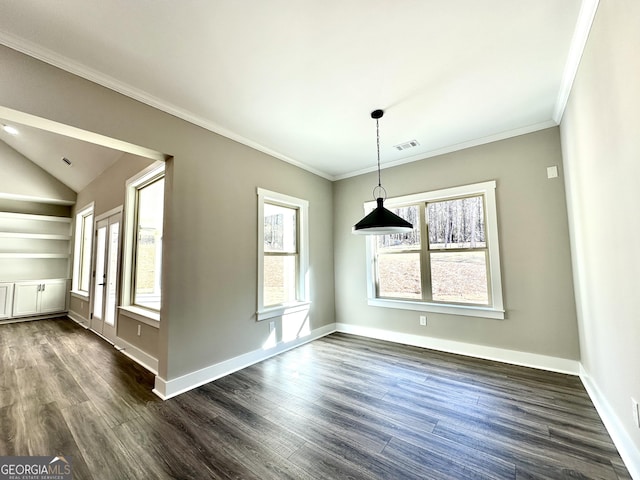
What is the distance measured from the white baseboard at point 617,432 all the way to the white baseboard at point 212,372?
3.31 meters

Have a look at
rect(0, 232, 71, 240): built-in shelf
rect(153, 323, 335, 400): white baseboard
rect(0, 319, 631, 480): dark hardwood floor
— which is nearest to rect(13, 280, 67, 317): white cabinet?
rect(0, 232, 71, 240): built-in shelf

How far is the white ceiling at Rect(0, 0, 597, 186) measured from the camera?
5.65ft

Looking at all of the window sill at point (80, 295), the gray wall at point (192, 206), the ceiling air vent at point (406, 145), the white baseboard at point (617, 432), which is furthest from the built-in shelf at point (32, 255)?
the white baseboard at point (617, 432)

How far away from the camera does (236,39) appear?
195 cm

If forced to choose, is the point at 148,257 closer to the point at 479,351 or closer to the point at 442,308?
the point at 442,308

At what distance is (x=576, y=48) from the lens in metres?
2.02

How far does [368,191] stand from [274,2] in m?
3.27

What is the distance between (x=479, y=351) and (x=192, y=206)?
4.09 metres

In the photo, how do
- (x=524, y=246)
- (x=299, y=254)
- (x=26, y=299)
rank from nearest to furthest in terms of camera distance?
(x=524, y=246) < (x=299, y=254) < (x=26, y=299)

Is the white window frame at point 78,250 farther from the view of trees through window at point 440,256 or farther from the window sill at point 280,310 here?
the view of trees through window at point 440,256

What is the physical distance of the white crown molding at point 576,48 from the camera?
5.58 ft

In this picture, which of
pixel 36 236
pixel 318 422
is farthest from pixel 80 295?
pixel 318 422

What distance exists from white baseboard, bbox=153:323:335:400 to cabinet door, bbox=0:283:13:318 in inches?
233

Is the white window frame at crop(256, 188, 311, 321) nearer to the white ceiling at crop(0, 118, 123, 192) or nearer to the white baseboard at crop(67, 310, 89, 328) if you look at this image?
the white ceiling at crop(0, 118, 123, 192)
